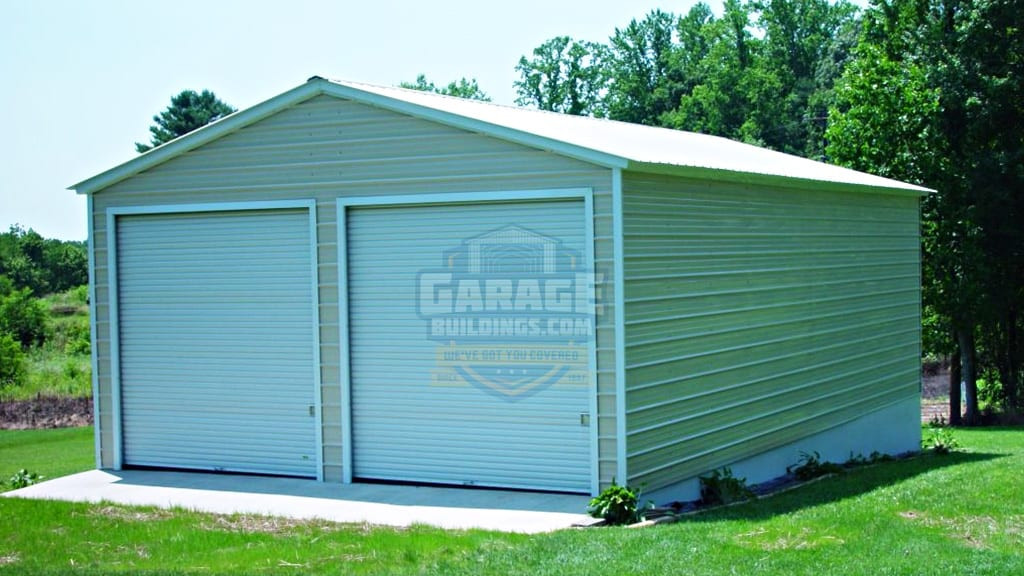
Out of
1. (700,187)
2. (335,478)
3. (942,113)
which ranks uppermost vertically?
(942,113)

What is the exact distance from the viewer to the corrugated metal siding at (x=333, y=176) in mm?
10711

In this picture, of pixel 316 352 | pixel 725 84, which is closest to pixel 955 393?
pixel 316 352

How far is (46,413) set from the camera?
85.2 feet

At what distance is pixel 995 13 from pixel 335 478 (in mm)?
18749

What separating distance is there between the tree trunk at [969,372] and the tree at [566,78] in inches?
1236

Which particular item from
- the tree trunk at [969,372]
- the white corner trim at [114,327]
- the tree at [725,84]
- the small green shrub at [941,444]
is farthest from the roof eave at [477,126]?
the tree at [725,84]

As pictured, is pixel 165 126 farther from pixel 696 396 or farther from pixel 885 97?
pixel 696 396

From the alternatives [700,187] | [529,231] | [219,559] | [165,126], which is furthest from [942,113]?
[165,126]

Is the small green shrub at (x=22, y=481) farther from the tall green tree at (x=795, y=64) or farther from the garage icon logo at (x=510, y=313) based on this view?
the tall green tree at (x=795, y=64)

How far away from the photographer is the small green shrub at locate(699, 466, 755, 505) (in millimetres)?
11641

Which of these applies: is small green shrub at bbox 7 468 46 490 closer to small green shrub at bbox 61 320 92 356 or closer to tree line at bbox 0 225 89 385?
small green shrub at bbox 61 320 92 356

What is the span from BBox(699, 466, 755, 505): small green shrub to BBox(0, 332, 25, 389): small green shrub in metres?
22.8

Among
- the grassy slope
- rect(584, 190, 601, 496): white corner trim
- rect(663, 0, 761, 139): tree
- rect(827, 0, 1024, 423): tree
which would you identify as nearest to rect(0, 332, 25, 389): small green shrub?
the grassy slope

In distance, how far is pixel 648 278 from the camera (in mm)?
10969
